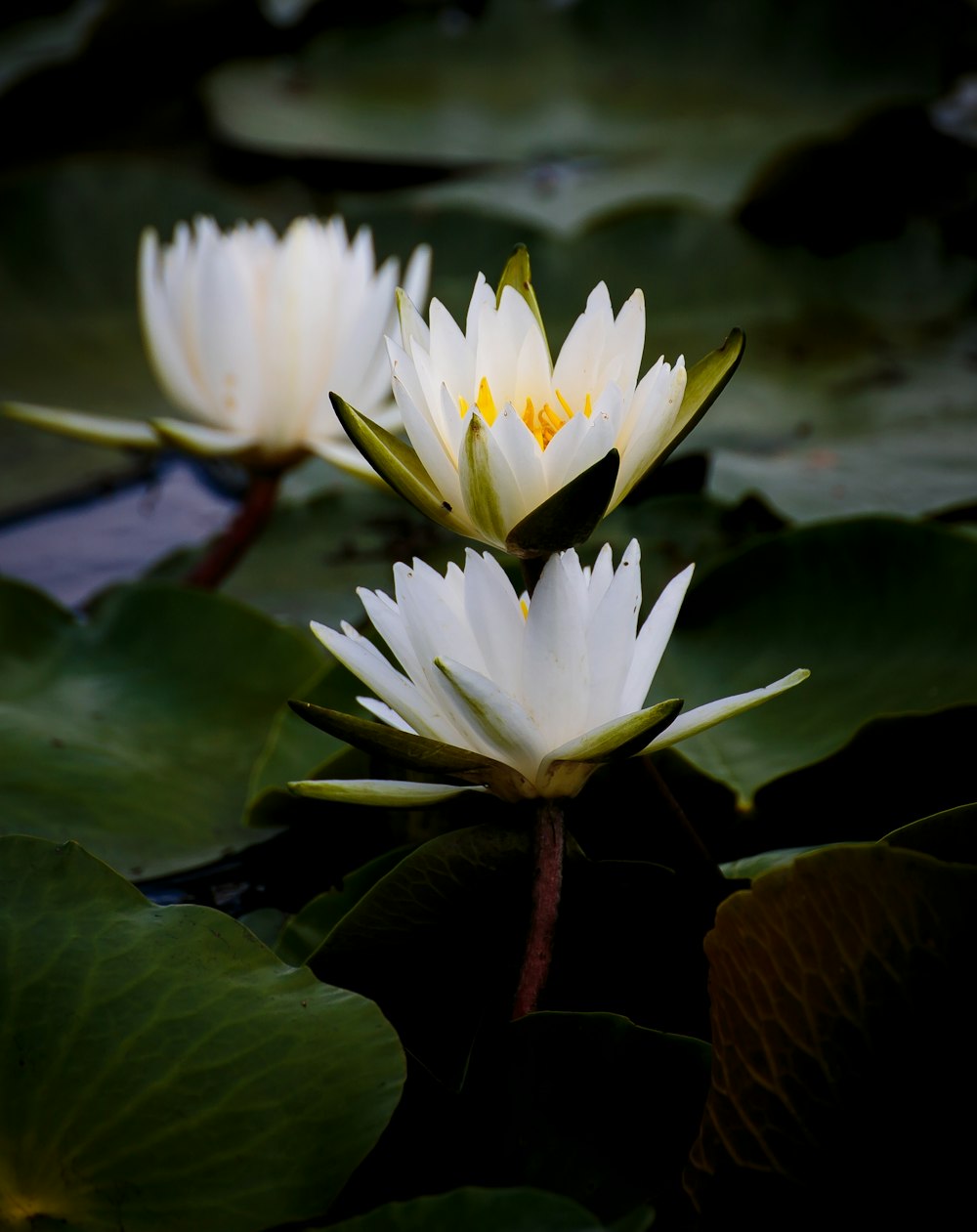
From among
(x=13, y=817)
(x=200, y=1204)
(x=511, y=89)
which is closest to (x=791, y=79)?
(x=511, y=89)

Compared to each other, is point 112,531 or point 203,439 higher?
point 203,439

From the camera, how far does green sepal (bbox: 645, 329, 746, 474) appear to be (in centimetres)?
71

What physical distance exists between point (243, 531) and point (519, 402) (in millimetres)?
764

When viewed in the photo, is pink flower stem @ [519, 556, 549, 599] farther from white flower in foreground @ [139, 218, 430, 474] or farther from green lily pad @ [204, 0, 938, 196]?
green lily pad @ [204, 0, 938, 196]

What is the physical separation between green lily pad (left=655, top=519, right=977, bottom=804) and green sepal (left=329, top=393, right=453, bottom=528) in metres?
0.36

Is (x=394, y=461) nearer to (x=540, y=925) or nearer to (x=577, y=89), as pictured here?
(x=540, y=925)

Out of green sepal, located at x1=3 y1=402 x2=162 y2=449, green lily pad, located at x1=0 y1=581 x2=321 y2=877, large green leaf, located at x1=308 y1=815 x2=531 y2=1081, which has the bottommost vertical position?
green lily pad, located at x1=0 y1=581 x2=321 y2=877

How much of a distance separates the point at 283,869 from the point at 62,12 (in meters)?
2.37

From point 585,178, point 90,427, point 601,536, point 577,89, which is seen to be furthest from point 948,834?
point 577,89

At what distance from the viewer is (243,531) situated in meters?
1.43

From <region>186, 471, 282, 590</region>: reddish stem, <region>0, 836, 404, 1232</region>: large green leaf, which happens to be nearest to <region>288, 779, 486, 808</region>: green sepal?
<region>0, 836, 404, 1232</region>: large green leaf

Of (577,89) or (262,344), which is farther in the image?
(577,89)

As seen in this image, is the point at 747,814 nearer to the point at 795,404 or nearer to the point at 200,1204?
the point at 200,1204

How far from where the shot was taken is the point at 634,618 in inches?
26.8
